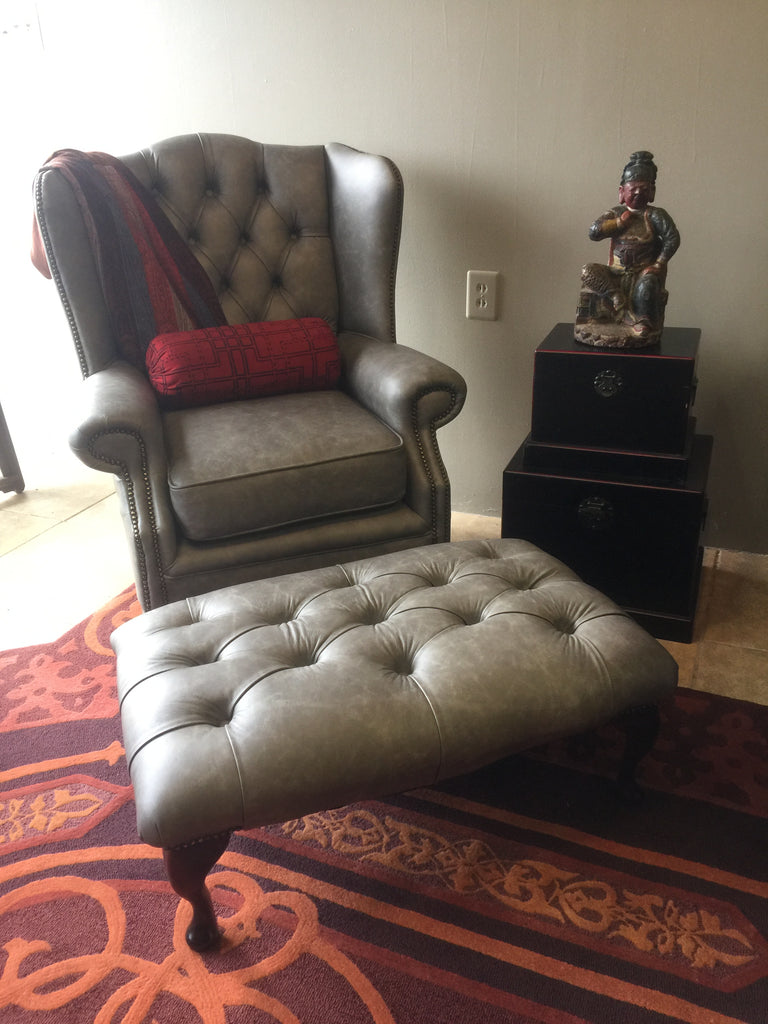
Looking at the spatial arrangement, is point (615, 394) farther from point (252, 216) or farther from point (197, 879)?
point (197, 879)

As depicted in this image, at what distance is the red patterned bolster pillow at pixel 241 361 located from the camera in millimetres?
1758

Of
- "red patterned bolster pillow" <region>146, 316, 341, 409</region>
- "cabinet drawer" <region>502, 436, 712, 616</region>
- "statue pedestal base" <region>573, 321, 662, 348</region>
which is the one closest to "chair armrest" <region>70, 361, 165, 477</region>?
"red patterned bolster pillow" <region>146, 316, 341, 409</region>

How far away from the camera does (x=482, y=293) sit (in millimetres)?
2055

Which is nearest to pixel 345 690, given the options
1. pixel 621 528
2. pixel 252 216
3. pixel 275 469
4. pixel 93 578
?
pixel 275 469

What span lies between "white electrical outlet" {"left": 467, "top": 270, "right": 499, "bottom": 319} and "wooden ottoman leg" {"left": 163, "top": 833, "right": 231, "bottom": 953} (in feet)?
4.84

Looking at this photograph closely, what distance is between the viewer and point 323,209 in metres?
1.98

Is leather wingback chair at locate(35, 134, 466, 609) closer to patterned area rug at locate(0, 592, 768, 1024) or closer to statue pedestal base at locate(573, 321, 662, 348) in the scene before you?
statue pedestal base at locate(573, 321, 662, 348)

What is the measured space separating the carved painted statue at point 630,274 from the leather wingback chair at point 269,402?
12.1 inches

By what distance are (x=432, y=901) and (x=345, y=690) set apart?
356 millimetres

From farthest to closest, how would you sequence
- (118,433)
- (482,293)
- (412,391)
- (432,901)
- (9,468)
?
1. (9,468)
2. (482,293)
3. (412,391)
4. (118,433)
5. (432,901)

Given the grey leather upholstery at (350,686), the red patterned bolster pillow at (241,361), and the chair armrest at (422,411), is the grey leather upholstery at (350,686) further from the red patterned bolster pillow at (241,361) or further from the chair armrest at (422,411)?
the red patterned bolster pillow at (241,361)

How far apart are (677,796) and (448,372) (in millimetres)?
890

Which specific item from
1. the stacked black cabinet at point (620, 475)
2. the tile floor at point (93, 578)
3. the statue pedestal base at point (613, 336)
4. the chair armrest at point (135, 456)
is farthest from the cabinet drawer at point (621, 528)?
the chair armrest at point (135, 456)

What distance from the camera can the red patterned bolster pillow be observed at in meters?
1.76
